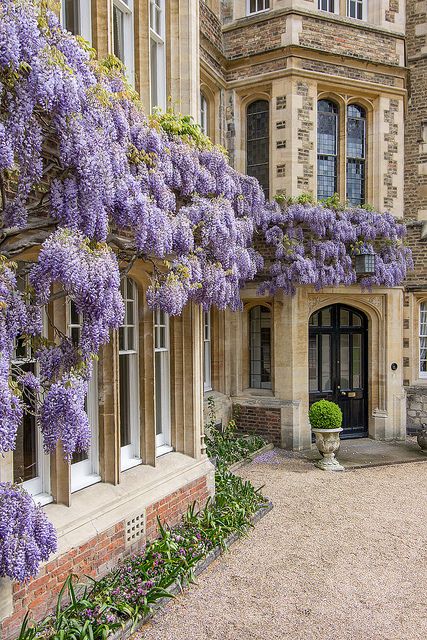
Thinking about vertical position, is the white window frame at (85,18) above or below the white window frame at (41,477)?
above

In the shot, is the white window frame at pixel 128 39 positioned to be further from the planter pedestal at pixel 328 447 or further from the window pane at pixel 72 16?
the planter pedestal at pixel 328 447

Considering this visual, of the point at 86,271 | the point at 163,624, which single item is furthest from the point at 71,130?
the point at 163,624

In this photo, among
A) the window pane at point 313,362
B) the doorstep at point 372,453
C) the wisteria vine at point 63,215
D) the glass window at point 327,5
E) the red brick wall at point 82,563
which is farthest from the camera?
the window pane at point 313,362

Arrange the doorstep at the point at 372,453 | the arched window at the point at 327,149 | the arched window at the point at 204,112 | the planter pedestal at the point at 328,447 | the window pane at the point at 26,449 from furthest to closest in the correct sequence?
the arched window at the point at 327,149
the arched window at the point at 204,112
the doorstep at the point at 372,453
the planter pedestal at the point at 328,447
the window pane at the point at 26,449

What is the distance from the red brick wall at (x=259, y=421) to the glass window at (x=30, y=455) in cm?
671

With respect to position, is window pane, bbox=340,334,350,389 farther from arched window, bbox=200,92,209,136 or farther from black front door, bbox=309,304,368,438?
arched window, bbox=200,92,209,136

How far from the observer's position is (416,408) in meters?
12.7

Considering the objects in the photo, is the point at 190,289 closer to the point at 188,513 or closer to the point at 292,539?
the point at 188,513

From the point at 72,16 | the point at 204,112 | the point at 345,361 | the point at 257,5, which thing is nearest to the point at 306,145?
the point at 204,112

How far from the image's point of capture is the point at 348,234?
10.6 meters

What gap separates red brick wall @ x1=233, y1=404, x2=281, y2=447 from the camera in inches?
424

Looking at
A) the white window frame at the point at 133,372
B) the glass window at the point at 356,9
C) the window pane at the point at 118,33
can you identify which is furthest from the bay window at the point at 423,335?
the window pane at the point at 118,33

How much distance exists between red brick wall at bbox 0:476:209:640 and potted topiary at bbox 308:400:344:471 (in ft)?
12.3

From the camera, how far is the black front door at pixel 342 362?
11555 mm
